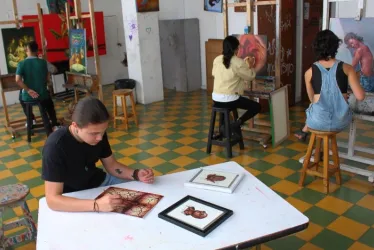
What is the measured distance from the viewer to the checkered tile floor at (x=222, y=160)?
319 centimetres

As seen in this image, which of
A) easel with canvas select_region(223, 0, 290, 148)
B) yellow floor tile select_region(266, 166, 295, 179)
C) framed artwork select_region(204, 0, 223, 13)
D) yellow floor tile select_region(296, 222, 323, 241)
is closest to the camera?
yellow floor tile select_region(296, 222, 323, 241)

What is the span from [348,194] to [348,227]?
2.01 feet

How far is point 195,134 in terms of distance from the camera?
5836 mm

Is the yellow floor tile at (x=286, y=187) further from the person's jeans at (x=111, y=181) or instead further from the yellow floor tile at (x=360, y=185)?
the person's jeans at (x=111, y=181)

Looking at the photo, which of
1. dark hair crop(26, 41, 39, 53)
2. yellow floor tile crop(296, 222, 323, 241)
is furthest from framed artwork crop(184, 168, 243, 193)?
dark hair crop(26, 41, 39, 53)

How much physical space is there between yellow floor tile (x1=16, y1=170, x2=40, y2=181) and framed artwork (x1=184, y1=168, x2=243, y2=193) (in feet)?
9.49

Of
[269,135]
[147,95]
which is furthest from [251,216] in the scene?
[147,95]

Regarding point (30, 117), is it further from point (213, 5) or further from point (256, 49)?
point (213, 5)

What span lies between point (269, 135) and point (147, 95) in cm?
323

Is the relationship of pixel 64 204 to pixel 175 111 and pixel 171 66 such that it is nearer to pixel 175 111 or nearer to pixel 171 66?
pixel 175 111

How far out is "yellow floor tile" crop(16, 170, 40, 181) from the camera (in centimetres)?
461

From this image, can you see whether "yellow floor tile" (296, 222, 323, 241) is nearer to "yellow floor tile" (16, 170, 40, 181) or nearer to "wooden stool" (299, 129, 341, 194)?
"wooden stool" (299, 129, 341, 194)

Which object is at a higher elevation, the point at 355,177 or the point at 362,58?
the point at 362,58

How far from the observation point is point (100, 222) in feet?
6.55
